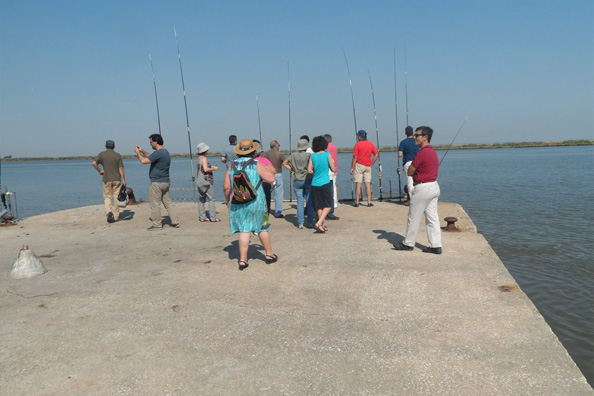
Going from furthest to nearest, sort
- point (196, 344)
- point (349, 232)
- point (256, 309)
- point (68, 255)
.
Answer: point (349, 232) < point (68, 255) < point (256, 309) < point (196, 344)

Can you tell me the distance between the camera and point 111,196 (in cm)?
888

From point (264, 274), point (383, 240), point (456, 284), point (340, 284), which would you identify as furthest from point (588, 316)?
point (264, 274)

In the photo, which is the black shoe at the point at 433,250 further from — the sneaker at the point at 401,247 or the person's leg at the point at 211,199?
the person's leg at the point at 211,199

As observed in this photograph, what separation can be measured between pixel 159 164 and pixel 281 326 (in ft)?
17.6

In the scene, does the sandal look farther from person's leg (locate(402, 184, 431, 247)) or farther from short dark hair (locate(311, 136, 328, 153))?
short dark hair (locate(311, 136, 328, 153))

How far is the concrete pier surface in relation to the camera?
2.62 meters

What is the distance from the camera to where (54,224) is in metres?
9.09

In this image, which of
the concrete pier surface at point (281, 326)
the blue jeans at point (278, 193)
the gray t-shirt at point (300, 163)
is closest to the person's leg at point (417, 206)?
the concrete pier surface at point (281, 326)

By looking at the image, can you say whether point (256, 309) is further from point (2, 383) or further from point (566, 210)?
point (566, 210)

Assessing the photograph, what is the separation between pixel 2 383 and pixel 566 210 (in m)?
15.1

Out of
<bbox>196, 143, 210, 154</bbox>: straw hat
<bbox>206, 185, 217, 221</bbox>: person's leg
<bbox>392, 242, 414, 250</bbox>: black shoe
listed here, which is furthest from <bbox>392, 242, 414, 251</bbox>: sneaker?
<bbox>196, 143, 210, 154</bbox>: straw hat

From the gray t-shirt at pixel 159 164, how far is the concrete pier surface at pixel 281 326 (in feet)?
6.85

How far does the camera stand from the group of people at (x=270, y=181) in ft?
16.4

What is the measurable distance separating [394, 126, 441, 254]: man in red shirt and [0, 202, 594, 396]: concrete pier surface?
0.38m
